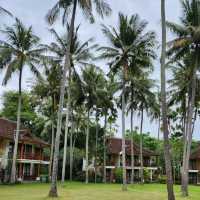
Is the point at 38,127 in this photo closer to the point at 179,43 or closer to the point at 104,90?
the point at 104,90

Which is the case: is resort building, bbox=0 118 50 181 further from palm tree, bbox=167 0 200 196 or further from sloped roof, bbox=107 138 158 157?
palm tree, bbox=167 0 200 196

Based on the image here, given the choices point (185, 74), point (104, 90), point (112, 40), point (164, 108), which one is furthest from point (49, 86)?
point (164, 108)

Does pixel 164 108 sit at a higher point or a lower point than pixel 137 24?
lower

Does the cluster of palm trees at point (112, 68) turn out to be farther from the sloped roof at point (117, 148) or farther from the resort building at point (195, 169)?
the resort building at point (195, 169)

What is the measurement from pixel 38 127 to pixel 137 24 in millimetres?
27385

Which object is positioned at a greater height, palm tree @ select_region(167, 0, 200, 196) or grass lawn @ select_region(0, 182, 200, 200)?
palm tree @ select_region(167, 0, 200, 196)

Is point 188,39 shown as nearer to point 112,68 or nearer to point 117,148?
point 112,68

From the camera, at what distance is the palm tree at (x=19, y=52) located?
109ft

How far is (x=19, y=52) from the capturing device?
110 feet

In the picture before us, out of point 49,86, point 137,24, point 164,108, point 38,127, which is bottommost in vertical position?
point 164,108

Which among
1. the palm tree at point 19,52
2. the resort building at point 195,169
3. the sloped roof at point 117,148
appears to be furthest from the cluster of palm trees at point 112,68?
the resort building at point 195,169

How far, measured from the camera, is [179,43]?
80.8 feet

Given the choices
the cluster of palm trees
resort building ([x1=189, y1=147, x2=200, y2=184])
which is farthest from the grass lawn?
resort building ([x1=189, y1=147, x2=200, y2=184])

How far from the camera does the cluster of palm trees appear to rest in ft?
78.0
